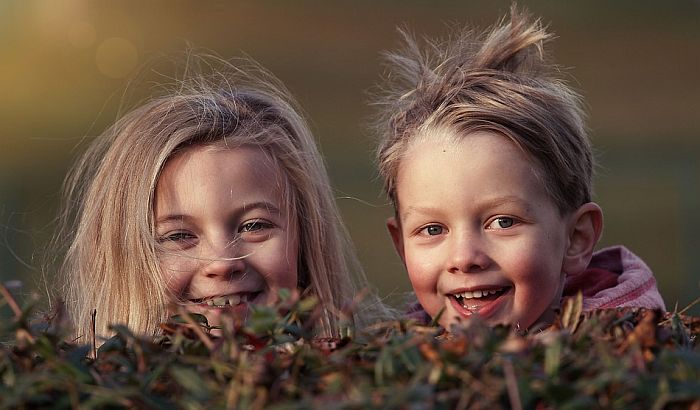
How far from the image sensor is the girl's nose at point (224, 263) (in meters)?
2.30

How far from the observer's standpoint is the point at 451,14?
679 cm

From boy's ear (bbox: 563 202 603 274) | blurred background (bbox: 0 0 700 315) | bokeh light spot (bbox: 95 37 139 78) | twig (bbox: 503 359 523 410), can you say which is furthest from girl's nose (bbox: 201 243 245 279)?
bokeh light spot (bbox: 95 37 139 78)

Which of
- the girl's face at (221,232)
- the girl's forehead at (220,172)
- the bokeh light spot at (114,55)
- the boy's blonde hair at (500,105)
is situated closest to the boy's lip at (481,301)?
the boy's blonde hair at (500,105)

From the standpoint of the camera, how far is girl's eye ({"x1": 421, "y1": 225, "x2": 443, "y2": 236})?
2240 millimetres

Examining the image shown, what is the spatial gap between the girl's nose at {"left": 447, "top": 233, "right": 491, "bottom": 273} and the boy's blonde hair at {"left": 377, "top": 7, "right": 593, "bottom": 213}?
244mm

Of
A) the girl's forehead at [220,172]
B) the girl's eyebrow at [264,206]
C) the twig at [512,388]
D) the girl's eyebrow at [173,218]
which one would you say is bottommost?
the twig at [512,388]

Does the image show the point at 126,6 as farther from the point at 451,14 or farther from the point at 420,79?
the point at 420,79

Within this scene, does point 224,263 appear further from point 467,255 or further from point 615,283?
point 615,283

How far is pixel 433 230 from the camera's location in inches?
88.7

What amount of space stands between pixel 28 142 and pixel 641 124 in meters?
4.14

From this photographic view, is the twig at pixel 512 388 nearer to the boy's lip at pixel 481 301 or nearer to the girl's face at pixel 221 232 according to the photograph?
the boy's lip at pixel 481 301

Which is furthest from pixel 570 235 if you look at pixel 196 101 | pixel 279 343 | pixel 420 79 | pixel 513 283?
pixel 279 343

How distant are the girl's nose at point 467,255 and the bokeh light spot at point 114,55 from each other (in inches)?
181

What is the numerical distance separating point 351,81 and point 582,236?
176 inches
